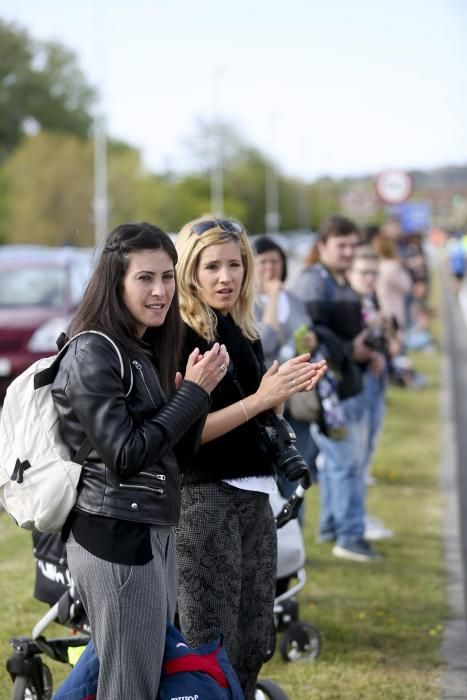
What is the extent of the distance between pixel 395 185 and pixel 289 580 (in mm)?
17023

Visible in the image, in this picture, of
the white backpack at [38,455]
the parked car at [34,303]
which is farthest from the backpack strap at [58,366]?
the parked car at [34,303]

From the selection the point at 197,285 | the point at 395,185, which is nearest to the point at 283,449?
the point at 197,285

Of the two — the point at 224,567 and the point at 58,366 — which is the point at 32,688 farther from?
the point at 58,366

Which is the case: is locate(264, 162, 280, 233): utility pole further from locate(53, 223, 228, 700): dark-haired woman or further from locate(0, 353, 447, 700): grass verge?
locate(53, 223, 228, 700): dark-haired woman

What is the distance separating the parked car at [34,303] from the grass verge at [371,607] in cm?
467

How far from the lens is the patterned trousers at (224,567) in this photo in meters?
3.95

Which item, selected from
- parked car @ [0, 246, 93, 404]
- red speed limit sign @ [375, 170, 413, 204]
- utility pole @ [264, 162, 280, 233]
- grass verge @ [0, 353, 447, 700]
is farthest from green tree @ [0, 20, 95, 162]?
grass verge @ [0, 353, 447, 700]

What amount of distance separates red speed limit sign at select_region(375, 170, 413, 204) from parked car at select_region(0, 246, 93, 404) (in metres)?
8.24

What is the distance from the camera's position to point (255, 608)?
4098 millimetres

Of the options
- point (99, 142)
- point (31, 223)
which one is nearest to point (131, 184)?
point (31, 223)

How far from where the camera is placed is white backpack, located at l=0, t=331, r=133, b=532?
11.0 ft

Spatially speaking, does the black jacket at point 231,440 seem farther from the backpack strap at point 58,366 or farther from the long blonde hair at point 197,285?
the backpack strap at point 58,366

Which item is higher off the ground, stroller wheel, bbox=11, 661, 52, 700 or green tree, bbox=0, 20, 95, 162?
green tree, bbox=0, 20, 95, 162

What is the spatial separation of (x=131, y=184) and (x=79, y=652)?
170 feet
